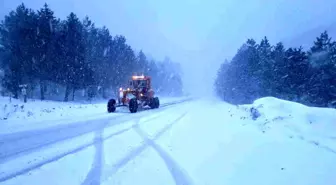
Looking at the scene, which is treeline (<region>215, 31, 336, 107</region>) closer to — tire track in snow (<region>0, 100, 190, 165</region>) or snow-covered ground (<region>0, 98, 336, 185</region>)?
snow-covered ground (<region>0, 98, 336, 185</region>)

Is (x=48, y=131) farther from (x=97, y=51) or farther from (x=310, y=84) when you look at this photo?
(x=97, y=51)

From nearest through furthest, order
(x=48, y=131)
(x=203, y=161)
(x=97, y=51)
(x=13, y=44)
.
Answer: (x=203, y=161) < (x=48, y=131) < (x=13, y=44) < (x=97, y=51)

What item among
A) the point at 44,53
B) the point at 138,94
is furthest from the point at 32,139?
the point at 44,53

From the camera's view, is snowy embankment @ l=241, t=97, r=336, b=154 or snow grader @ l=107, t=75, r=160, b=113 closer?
snowy embankment @ l=241, t=97, r=336, b=154

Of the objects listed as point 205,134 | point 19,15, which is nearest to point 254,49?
point 19,15

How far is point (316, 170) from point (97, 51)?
47.7 m

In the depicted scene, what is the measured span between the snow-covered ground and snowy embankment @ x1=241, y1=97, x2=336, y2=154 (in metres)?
0.03

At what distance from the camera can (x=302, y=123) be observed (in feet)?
35.0

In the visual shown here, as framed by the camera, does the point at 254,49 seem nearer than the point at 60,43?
No

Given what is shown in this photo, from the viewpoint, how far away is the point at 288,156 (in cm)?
712

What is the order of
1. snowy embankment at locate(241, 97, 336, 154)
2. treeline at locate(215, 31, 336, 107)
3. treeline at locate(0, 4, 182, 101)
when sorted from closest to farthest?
snowy embankment at locate(241, 97, 336, 154) → treeline at locate(0, 4, 182, 101) → treeline at locate(215, 31, 336, 107)

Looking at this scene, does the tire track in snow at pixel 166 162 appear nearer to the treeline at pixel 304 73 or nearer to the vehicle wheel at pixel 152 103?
the vehicle wheel at pixel 152 103

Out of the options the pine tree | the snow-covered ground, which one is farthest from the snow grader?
the pine tree

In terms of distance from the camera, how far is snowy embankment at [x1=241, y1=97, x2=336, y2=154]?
8977 mm
